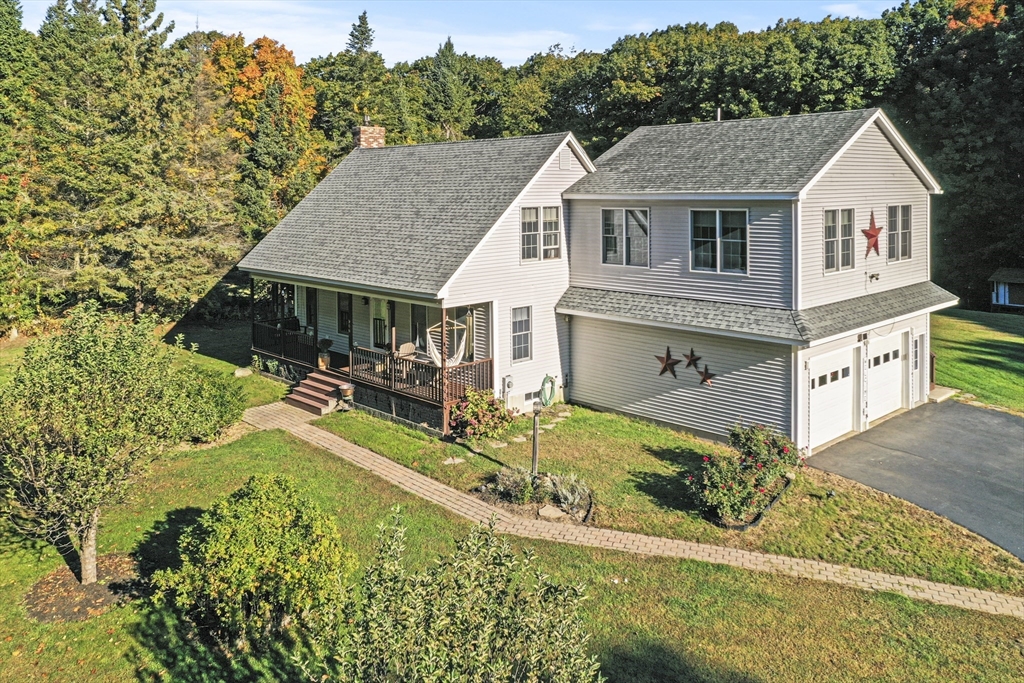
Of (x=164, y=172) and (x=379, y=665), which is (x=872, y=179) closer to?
(x=379, y=665)

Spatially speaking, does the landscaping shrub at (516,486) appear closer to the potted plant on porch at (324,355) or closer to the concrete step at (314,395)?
the concrete step at (314,395)

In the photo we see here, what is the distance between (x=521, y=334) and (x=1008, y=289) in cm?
2830

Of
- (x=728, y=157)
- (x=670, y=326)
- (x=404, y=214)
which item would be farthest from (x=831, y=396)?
(x=404, y=214)

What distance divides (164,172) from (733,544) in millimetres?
28123

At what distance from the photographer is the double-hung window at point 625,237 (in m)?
20.4

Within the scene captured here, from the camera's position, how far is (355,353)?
21.9 metres

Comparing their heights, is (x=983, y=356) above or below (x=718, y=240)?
below

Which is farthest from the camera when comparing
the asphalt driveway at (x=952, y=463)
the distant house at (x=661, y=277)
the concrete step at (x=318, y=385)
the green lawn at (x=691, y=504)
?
the concrete step at (x=318, y=385)

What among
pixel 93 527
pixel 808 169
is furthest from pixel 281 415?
pixel 808 169

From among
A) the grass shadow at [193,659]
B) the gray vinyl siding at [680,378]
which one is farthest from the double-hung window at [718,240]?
the grass shadow at [193,659]

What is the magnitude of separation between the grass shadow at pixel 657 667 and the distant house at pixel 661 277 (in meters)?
8.37

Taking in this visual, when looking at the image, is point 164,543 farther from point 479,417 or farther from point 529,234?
point 529,234

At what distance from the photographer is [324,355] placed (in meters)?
23.4

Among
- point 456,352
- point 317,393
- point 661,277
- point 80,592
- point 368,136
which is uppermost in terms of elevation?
point 368,136
